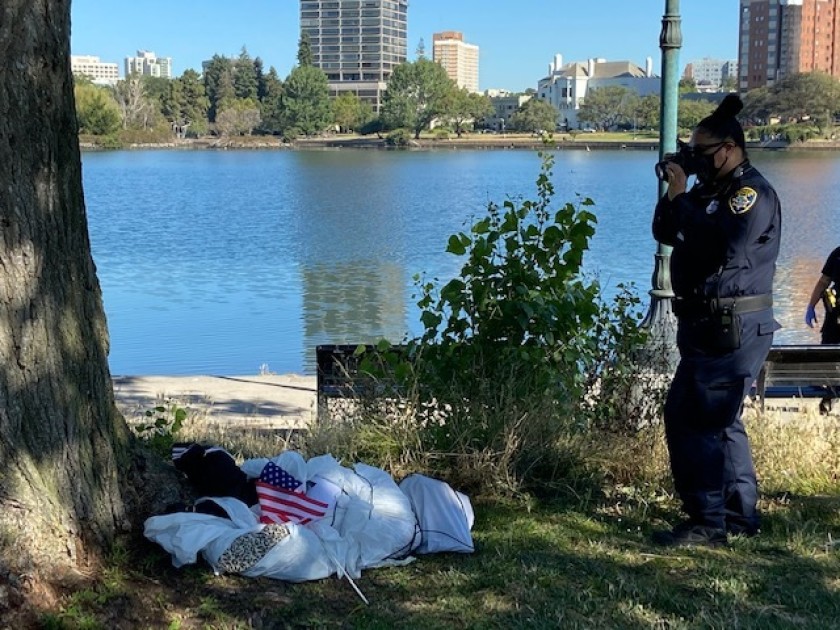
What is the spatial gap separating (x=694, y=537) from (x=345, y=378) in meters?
2.53

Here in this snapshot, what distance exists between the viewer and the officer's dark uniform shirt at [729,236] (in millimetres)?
4488

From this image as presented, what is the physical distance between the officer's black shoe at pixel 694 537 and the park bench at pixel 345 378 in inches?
71.3

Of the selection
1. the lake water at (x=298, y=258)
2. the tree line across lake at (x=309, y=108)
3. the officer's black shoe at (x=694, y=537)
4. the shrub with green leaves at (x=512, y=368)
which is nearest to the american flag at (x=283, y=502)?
the shrub with green leaves at (x=512, y=368)

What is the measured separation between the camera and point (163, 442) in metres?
5.45

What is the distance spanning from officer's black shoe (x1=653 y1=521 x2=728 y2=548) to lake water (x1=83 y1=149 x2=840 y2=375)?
8.14 feet

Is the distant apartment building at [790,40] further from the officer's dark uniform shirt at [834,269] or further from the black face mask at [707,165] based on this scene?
the black face mask at [707,165]

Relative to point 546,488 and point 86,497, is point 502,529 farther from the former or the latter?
point 86,497

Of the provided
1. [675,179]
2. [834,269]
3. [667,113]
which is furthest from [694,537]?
[834,269]

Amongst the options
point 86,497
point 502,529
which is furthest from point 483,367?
point 86,497

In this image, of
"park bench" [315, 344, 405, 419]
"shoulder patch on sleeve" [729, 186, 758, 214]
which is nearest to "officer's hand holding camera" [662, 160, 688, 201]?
"shoulder patch on sleeve" [729, 186, 758, 214]

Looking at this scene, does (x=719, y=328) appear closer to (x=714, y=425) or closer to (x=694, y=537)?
(x=714, y=425)

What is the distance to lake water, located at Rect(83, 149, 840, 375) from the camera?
1612 cm

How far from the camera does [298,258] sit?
2600 cm

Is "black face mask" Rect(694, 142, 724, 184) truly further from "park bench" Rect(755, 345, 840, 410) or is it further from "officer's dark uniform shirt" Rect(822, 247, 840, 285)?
"officer's dark uniform shirt" Rect(822, 247, 840, 285)
